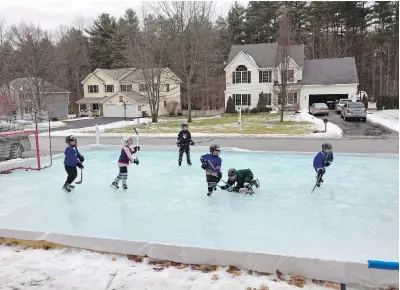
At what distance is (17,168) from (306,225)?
915cm

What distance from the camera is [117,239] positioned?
16.3 ft

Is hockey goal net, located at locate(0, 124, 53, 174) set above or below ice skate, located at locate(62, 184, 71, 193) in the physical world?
above

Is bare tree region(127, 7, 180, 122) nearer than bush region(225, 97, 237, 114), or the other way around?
bare tree region(127, 7, 180, 122)

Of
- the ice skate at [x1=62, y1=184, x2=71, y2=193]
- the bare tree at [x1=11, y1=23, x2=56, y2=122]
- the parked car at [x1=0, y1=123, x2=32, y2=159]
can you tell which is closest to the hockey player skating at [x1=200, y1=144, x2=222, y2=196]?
the ice skate at [x1=62, y1=184, x2=71, y2=193]

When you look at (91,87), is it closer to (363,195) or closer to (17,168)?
(17,168)

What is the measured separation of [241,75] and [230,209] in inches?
1331

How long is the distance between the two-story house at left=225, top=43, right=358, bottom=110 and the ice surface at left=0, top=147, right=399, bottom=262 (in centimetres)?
2830

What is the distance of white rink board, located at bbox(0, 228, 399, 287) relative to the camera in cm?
407

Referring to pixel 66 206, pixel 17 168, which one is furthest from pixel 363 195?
pixel 17 168

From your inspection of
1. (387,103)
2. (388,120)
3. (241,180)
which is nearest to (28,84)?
(388,120)

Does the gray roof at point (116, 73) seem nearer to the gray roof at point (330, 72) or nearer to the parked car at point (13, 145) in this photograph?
the gray roof at point (330, 72)

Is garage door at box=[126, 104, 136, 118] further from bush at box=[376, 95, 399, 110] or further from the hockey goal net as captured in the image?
the hockey goal net

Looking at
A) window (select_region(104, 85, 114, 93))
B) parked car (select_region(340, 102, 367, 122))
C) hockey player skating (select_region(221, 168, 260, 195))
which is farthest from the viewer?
window (select_region(104, 85, 114, 93))

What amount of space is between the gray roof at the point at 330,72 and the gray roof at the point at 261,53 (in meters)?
3.94
